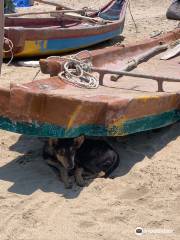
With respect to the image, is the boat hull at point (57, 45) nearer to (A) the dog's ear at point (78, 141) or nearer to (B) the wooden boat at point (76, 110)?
(B) the wooden boat at point (76, 110)

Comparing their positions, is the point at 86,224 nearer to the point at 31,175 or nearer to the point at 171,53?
the point at 31,175

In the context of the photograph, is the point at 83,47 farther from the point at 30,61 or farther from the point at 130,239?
the point at 130,239

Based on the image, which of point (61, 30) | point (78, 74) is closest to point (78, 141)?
point (78, 74)

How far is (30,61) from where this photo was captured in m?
8.52

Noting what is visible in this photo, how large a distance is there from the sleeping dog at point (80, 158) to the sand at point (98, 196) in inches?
3.2

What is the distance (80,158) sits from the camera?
4.64m

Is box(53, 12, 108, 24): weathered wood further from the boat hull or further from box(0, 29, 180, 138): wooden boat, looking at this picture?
box(0, 29, 180, 138): wooden boat

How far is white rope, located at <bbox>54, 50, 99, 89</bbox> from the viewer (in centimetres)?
500

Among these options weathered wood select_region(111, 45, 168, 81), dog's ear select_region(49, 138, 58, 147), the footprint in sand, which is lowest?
the footprint in sand

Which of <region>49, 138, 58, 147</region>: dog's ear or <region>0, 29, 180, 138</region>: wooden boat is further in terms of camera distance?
<region>49, 138, 58, 147</region>: dog's ear

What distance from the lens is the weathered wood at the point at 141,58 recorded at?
611 cm

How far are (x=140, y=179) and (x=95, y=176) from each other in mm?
382

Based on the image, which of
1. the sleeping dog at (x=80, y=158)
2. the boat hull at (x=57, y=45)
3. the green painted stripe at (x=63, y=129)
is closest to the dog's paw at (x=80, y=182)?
the sleeping dog at (x=80, y=158)

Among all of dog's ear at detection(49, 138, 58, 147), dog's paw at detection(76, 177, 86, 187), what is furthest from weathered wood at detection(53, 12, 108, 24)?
dog's paw at detection(76, 177, 86, 187)
